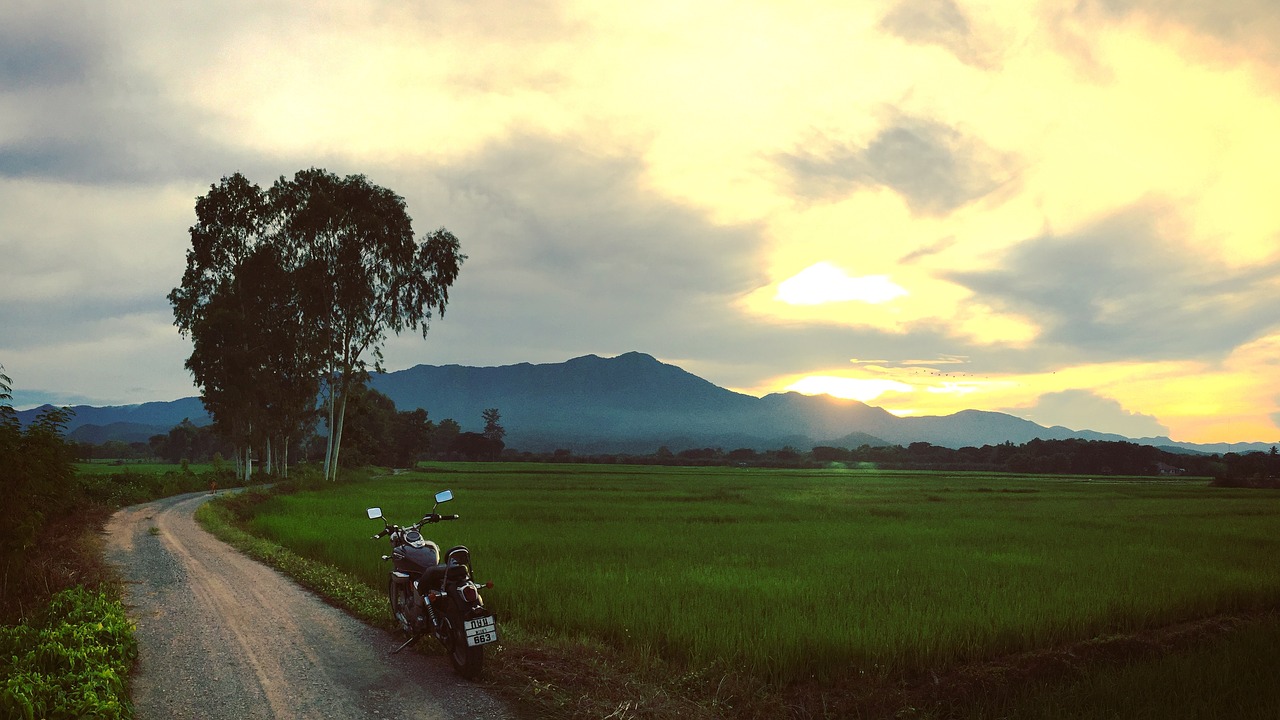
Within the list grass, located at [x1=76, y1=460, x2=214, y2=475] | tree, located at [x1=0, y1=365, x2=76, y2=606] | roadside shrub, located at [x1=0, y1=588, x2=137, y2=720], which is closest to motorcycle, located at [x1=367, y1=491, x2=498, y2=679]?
roadside shrub, located at [x1=0, y1=588, x2=137, y2=720]

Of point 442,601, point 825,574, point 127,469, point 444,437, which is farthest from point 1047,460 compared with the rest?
point 442,601

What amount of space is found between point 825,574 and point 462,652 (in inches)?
339

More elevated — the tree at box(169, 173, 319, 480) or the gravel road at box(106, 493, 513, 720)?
the tree at box(169, 173, 319, 480)

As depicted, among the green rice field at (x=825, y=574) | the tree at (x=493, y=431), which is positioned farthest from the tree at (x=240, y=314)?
the tree at (x=493, y=431)

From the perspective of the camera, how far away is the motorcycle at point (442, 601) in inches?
292

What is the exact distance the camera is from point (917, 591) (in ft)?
40.7

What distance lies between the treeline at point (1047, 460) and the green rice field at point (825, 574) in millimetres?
72896

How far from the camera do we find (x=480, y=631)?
291 inches

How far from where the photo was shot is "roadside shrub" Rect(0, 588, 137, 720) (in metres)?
5.92

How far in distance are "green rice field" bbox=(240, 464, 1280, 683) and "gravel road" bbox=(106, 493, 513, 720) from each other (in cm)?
207

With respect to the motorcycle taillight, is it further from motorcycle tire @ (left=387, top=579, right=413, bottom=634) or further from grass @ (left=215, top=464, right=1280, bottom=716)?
motorcycle tire @ (left=387, top=579, right=413, bottom=634)

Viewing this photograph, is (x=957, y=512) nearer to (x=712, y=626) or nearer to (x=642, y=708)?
(x=712, y=626)

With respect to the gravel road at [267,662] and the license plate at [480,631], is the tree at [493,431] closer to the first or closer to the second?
the gravel road at [267,662]

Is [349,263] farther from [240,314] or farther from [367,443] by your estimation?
[367,443]
